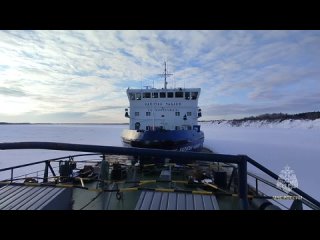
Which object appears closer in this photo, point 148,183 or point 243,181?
point 243,181

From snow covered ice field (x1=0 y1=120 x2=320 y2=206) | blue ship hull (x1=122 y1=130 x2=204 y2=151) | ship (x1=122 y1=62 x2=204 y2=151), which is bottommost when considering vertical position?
snow covered ice field (x1=0 y1=120 x2=320 y2=206)

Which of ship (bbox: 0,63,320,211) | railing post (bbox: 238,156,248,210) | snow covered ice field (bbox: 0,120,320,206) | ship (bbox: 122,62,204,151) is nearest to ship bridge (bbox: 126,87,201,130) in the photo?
ship (bbox: 122,62,204,151)

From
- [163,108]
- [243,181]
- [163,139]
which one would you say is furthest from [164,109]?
→ [243,181]

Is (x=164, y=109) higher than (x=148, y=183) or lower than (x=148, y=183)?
higher

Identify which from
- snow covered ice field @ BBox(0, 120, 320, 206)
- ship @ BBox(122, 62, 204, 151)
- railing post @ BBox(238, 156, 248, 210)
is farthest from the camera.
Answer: ship @ BBox(122, 62, 204, 151)

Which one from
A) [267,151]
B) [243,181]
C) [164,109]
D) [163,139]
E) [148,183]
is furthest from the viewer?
[267,151]

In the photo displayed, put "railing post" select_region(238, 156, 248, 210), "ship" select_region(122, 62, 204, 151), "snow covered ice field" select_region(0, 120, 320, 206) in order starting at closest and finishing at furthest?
"railing post" select_region(238, 156, 248, 210), "snow covered ice field" select_region(0, 120, 320, 206), "ship" select_region(122, 62, 204, 151)

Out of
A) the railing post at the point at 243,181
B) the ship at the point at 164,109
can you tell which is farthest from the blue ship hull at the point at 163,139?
the railing post at the point at 243,181

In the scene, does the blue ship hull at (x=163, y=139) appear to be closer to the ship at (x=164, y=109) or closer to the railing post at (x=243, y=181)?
the ship at (x=164, y=109)

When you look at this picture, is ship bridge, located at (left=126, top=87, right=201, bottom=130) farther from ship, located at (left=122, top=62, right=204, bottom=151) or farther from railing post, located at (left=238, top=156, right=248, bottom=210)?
railing post, located at (left=238, top=156, right=248, bottom=210)

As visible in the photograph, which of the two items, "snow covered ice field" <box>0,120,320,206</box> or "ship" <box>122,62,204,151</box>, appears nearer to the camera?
"snow covered ice field" <box>0,120,320,206</box>

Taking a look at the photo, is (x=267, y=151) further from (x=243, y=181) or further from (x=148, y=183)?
(x=243, y=181)
